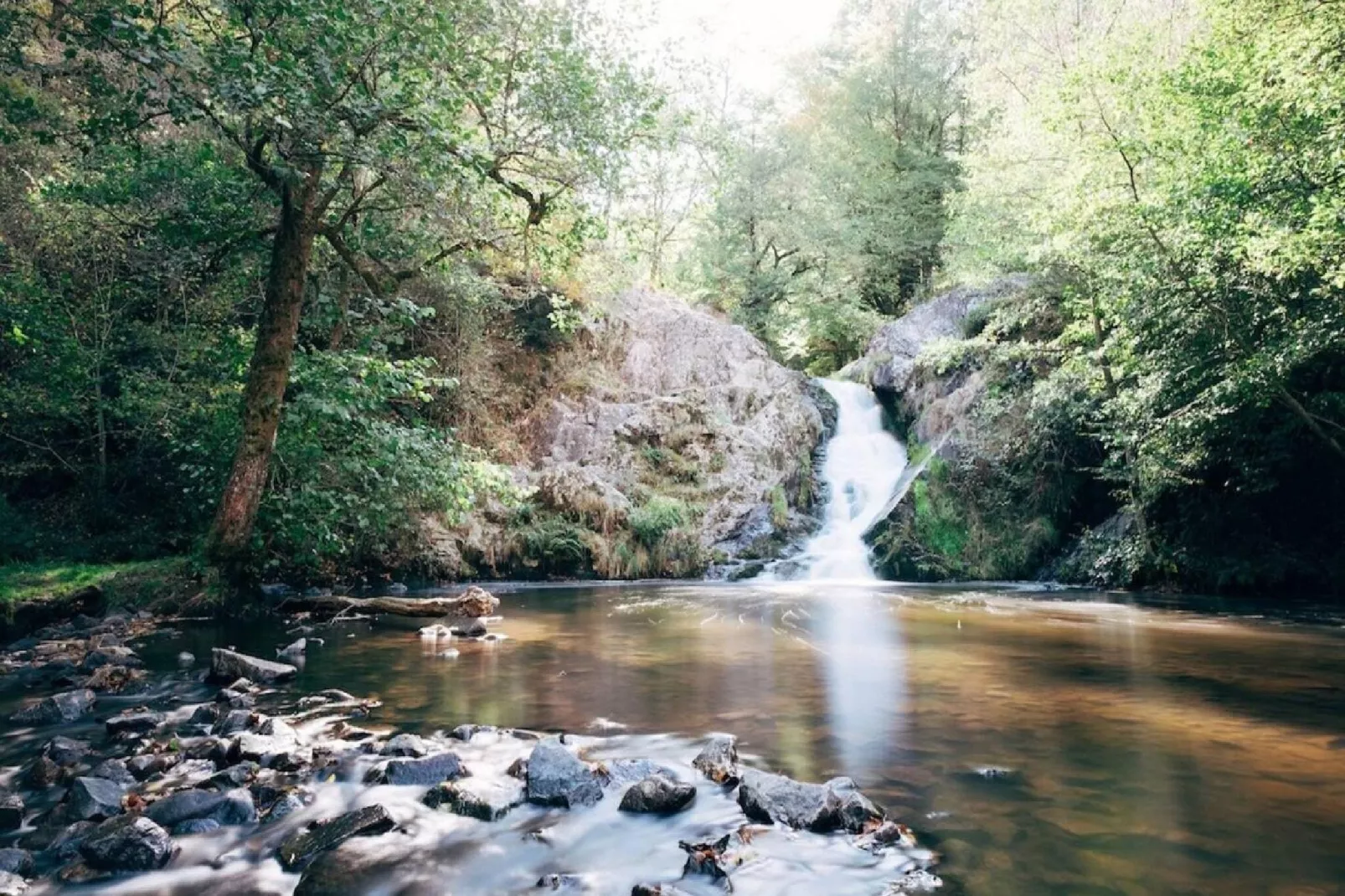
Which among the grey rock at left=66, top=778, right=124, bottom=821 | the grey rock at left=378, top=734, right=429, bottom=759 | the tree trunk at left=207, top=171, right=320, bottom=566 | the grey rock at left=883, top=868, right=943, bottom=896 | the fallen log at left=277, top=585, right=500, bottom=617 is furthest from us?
the fallen log at left=277, top=585, right=500, bottom=617

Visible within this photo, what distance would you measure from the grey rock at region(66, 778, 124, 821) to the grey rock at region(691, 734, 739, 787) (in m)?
2.86

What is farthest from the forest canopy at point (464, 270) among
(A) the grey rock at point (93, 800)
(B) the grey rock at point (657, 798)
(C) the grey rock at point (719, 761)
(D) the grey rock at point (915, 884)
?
(D) the grey rock at point (915, 884)

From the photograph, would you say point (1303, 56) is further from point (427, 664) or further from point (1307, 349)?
point (427, 664)

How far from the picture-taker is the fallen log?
1046cm

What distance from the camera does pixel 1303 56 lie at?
8.89 m

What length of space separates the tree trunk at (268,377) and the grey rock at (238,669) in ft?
10.6

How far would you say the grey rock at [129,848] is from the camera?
303 cm

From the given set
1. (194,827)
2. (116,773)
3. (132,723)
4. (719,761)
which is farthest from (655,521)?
(194,827)

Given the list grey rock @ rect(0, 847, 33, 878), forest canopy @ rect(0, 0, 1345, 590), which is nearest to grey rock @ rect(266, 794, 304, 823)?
grey rock @ rect(0, 847, 33, 878)

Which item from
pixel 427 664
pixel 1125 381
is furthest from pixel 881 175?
pixel 427 664

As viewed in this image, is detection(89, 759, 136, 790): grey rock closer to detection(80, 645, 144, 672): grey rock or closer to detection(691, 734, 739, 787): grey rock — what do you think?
detection(691, 734, 739, 787): grey rock

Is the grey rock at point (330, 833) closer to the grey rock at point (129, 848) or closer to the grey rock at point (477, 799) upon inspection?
the grey rock at point (477, 799)

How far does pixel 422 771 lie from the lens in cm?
406

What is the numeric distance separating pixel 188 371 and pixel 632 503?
9142 millimetres
